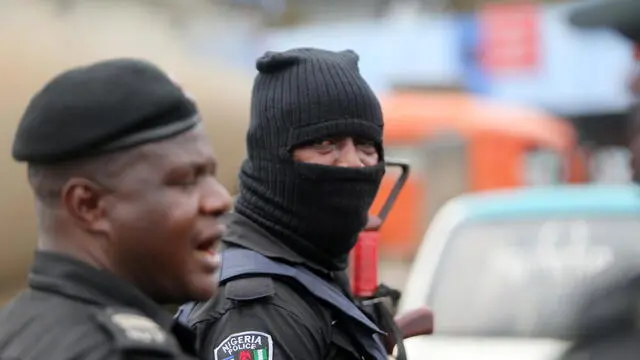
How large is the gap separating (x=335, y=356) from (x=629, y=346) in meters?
1.04

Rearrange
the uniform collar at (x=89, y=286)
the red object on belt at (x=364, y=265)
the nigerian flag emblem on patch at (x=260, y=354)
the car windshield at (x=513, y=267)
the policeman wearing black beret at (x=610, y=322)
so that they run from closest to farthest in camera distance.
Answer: the policeman wearing black beret at (x=610, y=322)
the uniform collar at (x=89, y=286)
the nigerian flag emblem on patch at (x=260, y=354)
the red object on belt at (x=364, y=265)
the car windshield at (x=513, y=267)

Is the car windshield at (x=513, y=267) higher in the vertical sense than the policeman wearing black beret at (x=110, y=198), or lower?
lower

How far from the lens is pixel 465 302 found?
505 centimetres

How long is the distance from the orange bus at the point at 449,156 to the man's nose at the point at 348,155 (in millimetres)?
11245

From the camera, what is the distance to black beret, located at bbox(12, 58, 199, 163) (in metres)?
1.72

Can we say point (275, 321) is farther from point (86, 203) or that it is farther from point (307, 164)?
point (86, 203)

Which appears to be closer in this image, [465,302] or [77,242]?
[77,242]

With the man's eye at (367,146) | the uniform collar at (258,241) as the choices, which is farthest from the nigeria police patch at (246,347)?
the man's eye at (367,146)

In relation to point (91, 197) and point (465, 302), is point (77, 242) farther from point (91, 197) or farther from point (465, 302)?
point (465, 302)

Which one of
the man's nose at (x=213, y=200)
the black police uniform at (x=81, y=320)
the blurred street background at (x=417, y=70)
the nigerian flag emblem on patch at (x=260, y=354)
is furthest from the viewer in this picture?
the blurred street background at (x=417, y=70)

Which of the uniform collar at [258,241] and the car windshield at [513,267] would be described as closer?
the uniform collar at [258,241]

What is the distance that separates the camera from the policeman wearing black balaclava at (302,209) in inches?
96.0

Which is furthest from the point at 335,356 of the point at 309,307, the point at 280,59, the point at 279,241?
the point at 280,59

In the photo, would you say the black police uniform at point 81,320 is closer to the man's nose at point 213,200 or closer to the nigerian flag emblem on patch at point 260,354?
the man's nose at point 213,200
